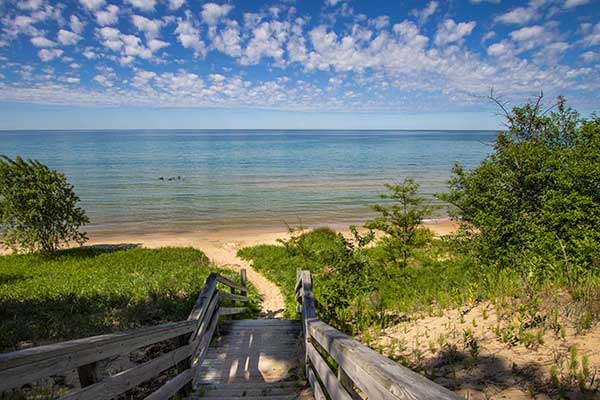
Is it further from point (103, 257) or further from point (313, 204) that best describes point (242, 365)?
point (313, 204)

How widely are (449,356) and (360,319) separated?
92.0 inches

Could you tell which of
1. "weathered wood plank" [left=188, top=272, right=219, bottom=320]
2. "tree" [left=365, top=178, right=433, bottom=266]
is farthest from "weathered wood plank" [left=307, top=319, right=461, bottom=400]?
"tree" [left=365, top=178, right=433, bottom=266]

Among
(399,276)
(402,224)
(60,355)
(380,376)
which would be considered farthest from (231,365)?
(402,224)

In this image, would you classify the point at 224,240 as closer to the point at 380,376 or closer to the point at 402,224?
the point at 402,224

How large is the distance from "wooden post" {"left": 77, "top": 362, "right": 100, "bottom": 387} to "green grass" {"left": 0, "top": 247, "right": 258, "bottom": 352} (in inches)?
193

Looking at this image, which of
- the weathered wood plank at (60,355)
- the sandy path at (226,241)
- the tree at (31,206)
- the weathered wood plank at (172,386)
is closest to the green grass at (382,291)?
the sandy path at (226,241)

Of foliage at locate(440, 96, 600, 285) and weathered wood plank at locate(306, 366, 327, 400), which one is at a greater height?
foliage at locate(440, 96, 600, 285)

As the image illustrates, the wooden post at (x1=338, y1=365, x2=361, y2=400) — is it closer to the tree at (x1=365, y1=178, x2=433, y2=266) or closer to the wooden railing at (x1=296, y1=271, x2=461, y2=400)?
the wooden railing at (x1=296, y1=271, x2=461, y2=400)

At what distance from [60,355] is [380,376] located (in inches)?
73.8

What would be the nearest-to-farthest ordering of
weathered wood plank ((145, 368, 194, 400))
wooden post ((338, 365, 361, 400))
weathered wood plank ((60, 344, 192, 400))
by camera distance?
weathered wood plank ((60, 344, 192, 400)) < wooden post ((338, 365, 361, 400)) < weathered wood plank ((145, 368, 194, 400))

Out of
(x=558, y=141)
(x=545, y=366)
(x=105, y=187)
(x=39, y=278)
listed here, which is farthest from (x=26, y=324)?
(x=105, y=187)

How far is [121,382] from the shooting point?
8.83ft

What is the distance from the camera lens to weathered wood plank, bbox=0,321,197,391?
5.65 feet

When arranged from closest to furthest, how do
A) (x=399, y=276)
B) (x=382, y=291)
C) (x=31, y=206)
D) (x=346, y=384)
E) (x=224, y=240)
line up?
(x=346, y=384) < (x=382, y=291) < (x=399, y=276) < (x=31, y=206) < (x=224, y=240)
